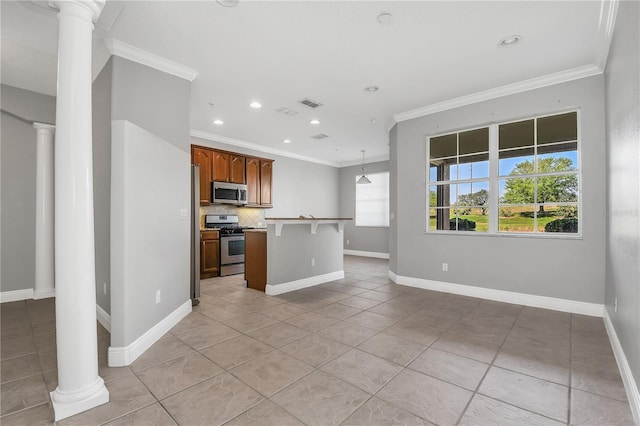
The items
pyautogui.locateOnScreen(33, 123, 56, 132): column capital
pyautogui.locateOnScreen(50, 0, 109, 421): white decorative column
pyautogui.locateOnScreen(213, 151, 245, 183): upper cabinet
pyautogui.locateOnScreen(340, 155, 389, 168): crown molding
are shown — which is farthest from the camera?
pyautogui.locateOnScreen(340, 155, 389, 168): crown molding

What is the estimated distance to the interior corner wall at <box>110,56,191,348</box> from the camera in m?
2.49

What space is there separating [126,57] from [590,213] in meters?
5.42

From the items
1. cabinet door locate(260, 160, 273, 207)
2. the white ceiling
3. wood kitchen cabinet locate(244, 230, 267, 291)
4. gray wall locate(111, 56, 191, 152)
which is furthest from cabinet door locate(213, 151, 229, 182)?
gray wall locate(111, 56, 191, 152)

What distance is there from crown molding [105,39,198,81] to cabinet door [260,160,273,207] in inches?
147

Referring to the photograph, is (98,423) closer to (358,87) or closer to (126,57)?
(126,57)

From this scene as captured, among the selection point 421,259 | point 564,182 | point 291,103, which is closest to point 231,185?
point 291,103

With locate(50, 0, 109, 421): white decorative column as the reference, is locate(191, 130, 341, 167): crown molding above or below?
above

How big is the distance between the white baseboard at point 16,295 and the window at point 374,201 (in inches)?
290

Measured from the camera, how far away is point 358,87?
407cm

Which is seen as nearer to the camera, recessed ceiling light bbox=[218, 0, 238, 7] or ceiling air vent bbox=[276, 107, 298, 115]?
recessed ceiling light bbox=[218, 0, 238, 7]

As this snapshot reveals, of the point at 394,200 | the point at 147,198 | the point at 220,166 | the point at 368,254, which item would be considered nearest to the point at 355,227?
the point at 368,254

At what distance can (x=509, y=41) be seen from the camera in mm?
2986

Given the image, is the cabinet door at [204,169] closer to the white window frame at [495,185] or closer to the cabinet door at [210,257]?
the cabinet door at [210,257]

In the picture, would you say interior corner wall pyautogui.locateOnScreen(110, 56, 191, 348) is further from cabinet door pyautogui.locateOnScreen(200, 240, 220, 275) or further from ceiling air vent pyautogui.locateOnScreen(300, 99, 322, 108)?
cabinet door pyautogui.locateOnScreen(200, 240, 220, 275)
